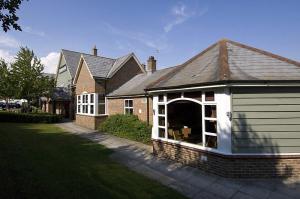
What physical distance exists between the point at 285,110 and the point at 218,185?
3752mm

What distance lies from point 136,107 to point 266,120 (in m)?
11.5

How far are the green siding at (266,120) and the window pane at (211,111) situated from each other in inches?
42.6

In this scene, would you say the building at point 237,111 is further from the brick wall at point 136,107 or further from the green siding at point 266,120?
the brick wall at point 136,107

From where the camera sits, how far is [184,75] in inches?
479

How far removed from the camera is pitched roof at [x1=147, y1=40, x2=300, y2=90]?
9578 mm

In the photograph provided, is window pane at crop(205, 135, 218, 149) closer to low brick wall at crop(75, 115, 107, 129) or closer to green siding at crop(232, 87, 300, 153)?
green siding at crop(232, 87, 300, 153)

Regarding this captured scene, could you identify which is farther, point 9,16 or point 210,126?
point 210,126

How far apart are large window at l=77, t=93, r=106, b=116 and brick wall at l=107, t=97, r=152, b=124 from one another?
2.48ft

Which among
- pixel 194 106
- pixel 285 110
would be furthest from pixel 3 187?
pixel 194 106

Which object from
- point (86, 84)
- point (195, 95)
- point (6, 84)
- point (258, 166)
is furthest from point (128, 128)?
point (6, 84)

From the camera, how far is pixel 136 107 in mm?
19625

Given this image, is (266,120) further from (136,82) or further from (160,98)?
(136,82)

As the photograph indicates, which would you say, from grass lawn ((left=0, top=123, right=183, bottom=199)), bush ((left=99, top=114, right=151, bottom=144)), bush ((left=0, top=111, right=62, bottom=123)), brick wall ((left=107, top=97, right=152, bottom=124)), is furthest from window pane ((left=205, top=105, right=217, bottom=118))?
bush ((left=0, top=111, right=62, bottom=123))

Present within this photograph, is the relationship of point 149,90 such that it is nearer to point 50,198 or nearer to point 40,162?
point 40,162
